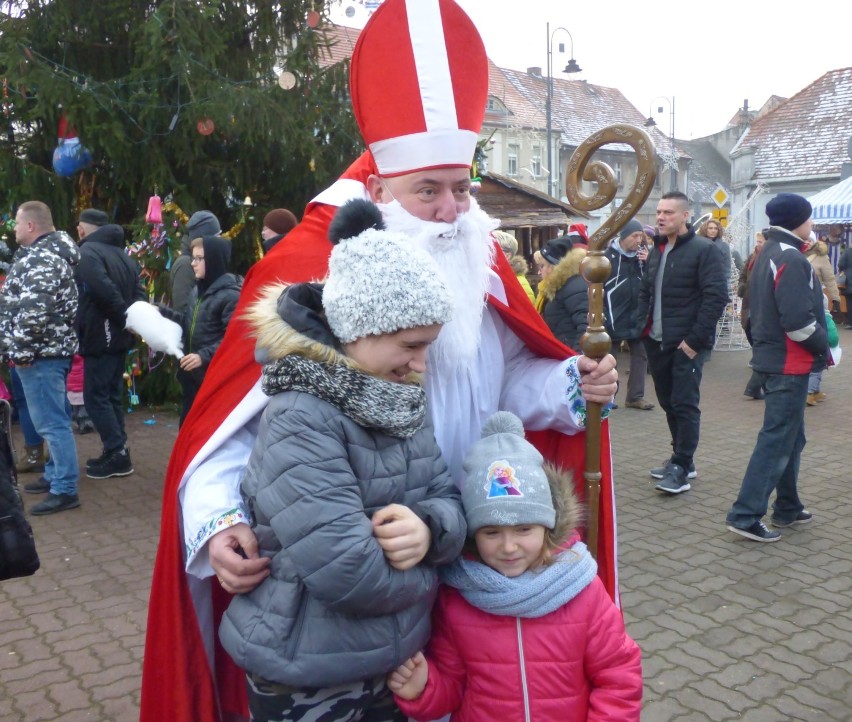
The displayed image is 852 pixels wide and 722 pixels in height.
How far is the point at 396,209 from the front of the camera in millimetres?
2119

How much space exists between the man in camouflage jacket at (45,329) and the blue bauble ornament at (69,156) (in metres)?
3.25

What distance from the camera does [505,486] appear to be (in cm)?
192

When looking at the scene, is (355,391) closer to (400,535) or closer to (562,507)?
(400,535)

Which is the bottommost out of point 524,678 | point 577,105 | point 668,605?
point 668,605

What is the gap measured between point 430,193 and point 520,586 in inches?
39.6

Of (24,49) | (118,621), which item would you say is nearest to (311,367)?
(118,621)

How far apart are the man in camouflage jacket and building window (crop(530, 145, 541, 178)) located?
3364 centimetres

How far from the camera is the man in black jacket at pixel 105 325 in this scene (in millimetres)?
6223

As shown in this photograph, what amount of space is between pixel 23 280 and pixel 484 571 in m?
4.64

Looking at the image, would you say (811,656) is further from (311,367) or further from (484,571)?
(311,367)

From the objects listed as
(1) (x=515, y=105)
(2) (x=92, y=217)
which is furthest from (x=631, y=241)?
(1) (x=515, y=105)

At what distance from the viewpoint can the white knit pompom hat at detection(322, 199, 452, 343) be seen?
1.68 meters

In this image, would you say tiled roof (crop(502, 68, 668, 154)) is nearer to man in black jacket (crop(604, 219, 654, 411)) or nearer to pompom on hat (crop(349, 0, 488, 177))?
man in black jacket (crop(604, 219, 654, 411))

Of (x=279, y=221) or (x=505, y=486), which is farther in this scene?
(x=279, y=221)
